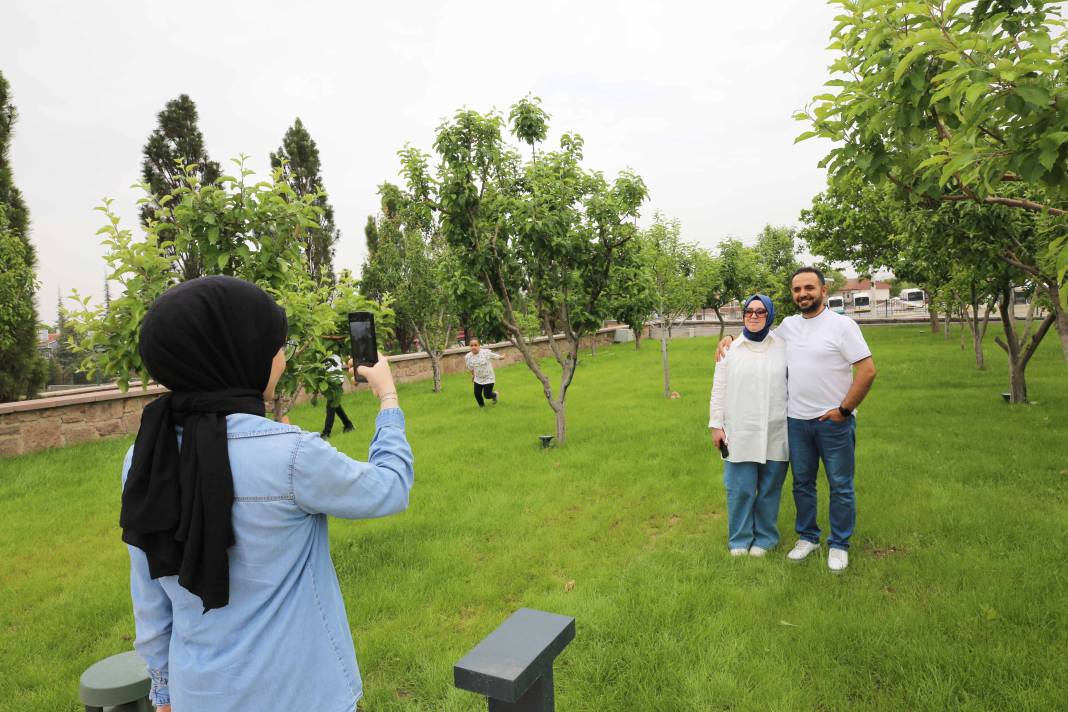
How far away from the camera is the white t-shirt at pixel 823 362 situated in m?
4.23

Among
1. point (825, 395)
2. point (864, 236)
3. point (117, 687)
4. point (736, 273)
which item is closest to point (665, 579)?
point (825, 395)

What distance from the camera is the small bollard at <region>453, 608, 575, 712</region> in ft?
4.41

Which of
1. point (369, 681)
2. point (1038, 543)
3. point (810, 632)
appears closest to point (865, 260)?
point (1038, 543)

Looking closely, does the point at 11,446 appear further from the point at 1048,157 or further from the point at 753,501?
the point at 1048,157

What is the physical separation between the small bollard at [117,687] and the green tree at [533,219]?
6.70 metres

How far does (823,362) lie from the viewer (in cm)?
429

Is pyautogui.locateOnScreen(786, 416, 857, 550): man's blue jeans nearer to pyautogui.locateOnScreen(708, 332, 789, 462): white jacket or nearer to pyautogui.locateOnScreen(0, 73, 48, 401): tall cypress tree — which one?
pyautogui.locateOnScreen(708, 332, 789, 462): white jacket

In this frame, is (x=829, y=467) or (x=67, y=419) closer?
(x=829, y=467)

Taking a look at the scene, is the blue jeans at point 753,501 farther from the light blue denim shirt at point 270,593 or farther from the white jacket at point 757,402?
the light blue denim shirt at point 270,593

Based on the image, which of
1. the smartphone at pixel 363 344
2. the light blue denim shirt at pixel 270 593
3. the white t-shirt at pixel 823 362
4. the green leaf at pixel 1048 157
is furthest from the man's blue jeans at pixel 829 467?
the light blue denim shirt at pixel 270 593

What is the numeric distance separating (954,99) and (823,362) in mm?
2040

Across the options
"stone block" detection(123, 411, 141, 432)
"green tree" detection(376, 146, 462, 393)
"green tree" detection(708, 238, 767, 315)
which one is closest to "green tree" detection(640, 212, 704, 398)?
"green tree" detection(708, 238, 767, 315)

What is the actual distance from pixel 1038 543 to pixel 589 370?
600 inches

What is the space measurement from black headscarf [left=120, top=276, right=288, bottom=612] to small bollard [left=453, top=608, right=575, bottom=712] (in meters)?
0.64
